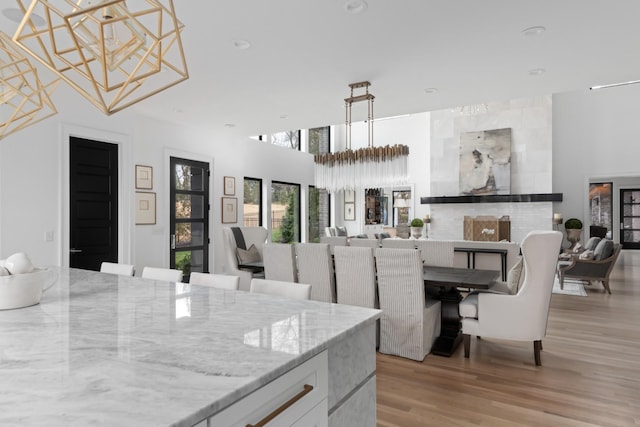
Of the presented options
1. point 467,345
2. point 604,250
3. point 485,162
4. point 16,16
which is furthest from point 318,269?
point 485,162

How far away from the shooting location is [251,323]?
53.4 inches

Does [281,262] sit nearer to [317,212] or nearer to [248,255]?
[248,255]

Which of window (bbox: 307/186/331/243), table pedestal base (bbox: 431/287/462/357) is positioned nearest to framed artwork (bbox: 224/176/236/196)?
window (bbox: 307/186/331/243)

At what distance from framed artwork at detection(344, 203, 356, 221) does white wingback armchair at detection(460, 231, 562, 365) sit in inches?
320

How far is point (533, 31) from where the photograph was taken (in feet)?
10.0

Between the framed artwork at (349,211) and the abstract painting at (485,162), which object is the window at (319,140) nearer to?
the framed artwork at (349,211)

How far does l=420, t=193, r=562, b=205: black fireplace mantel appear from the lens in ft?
27.5

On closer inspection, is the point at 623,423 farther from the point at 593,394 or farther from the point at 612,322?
the point at 612,322

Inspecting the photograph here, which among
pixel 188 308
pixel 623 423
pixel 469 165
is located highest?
pixel 469 165

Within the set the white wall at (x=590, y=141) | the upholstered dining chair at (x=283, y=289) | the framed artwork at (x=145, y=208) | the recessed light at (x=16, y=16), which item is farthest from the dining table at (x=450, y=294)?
the white wall at (x=590, y=141)

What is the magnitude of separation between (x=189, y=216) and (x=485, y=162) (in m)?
6.93

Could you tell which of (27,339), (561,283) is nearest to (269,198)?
(561,283)

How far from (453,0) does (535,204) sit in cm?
729

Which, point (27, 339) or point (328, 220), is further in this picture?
point (328, 220)
